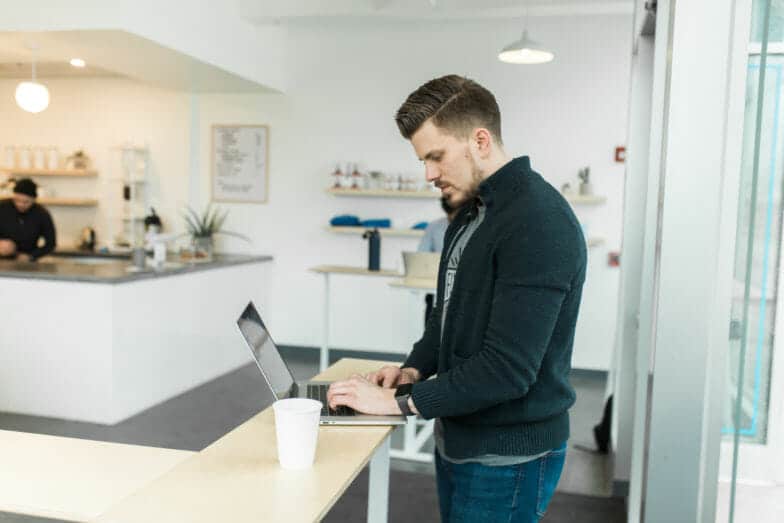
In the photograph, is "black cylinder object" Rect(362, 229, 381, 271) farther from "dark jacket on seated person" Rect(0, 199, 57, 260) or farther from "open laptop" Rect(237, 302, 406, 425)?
"open laptop" Rect(237, 302, 406, 425)

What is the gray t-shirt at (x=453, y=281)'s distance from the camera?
145 cm

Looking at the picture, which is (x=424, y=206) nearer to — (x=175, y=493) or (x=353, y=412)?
(x=353, y=412)

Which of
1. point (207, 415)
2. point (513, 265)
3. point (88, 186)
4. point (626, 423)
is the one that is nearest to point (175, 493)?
point (513, 265)

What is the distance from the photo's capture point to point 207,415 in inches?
175

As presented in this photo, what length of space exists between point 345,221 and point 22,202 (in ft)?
8.35

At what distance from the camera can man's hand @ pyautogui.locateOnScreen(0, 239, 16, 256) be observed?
528 centimetres

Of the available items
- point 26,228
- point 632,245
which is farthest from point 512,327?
point 26,228

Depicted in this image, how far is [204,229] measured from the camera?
6117mm

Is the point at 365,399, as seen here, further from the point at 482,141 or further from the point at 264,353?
the point at 482,141

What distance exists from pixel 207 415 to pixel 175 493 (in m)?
3.38

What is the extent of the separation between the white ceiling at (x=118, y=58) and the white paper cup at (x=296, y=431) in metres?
3.65

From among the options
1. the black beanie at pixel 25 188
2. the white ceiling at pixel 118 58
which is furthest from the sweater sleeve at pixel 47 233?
the white ceiling at pixel 118 58

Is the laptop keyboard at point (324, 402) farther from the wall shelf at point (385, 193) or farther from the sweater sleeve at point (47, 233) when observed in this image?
the sweater sleeve at point (47, 233)

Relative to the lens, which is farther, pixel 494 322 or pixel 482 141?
pixel 482 141
